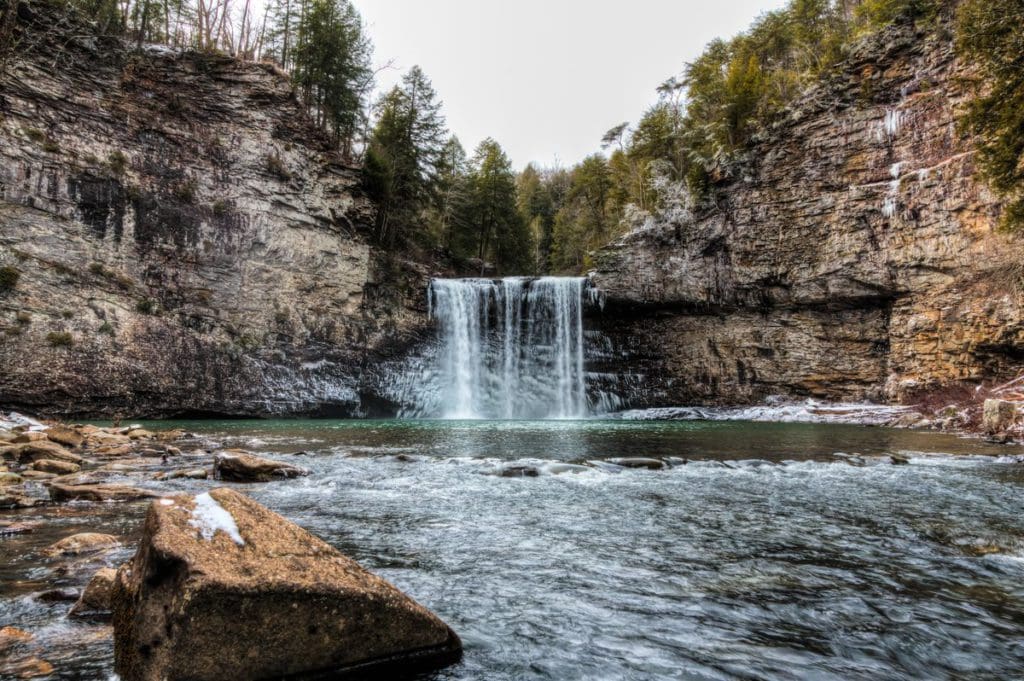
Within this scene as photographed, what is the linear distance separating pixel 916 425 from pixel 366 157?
30.8 metres

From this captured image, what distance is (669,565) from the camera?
4219mm

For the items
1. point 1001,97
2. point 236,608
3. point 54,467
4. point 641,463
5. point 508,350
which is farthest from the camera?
point 508,350

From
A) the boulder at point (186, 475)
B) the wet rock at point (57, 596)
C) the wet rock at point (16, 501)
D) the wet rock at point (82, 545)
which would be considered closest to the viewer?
the wet rock at point (57, 596)

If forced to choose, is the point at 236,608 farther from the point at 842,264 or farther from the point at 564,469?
the point at 842,264

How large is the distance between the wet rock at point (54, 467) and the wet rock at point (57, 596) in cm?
639

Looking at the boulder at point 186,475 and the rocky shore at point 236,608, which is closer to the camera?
the rocky shore at point 236,608

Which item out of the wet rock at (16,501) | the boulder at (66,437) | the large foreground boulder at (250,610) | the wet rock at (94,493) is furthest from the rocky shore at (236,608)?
the boulder at (66,437)

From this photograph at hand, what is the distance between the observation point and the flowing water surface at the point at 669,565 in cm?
277

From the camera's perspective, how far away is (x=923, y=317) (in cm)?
2452

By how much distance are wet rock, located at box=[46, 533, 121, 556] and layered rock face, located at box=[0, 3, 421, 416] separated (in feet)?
72.5

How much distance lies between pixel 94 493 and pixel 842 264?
99.4 feet

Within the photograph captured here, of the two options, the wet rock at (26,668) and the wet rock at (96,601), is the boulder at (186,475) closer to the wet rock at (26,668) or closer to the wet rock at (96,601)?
the wet rock at (96,601)

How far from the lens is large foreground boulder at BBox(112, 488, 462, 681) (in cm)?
209

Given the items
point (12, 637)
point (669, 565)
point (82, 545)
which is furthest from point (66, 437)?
point (669, 565)
